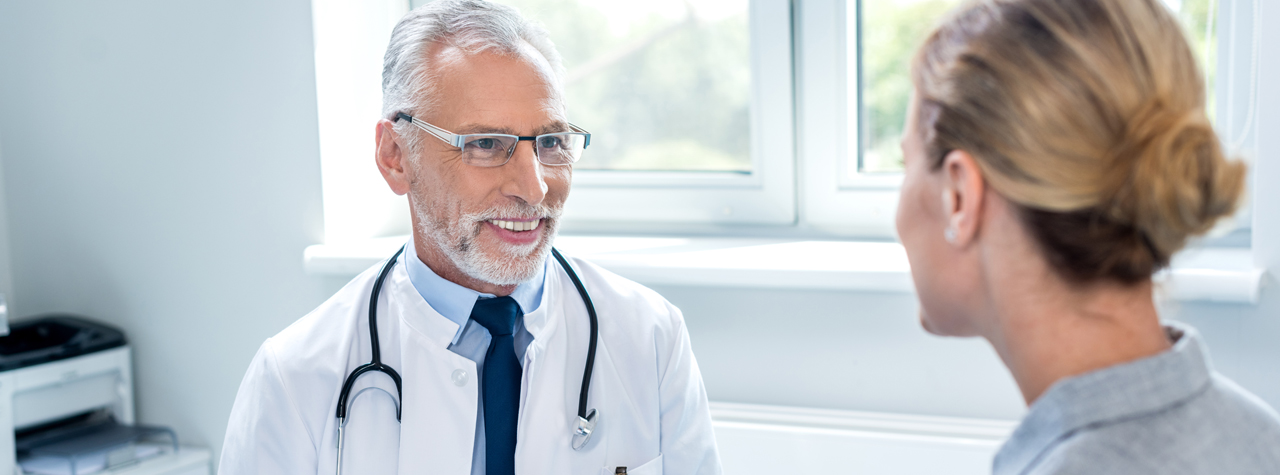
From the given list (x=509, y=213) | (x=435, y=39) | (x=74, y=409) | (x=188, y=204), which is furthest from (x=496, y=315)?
(x=74, y=409)

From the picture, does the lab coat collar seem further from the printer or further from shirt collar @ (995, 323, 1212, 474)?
the printer

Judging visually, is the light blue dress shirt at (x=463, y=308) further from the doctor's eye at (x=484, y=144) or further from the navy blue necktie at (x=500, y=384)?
the doctor's eye at (x=484, y=144)

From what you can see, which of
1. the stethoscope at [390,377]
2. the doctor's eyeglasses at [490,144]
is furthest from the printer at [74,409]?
the doctor's eyeglasses at [490,144]

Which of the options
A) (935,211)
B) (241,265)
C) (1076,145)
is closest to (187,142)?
(241,265)

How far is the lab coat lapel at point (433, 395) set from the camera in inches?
47.6

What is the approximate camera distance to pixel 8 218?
2.40 meters

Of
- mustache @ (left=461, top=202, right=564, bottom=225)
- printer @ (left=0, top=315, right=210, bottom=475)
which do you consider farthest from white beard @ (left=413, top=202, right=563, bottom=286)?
printer @ (left=0, top=315, right=210, bottom=475)

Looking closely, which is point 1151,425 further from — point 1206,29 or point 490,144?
point 1206,29

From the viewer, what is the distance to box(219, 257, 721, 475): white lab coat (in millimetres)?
1226

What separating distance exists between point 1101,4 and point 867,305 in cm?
111

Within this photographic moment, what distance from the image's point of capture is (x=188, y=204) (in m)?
2.22

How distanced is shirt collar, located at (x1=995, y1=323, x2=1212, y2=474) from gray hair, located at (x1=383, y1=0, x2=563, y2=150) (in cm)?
88

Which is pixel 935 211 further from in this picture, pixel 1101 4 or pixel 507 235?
pixel 507 235

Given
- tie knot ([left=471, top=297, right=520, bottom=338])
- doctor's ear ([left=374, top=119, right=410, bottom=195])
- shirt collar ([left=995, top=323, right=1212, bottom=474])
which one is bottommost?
tie knot ([left=471, top=297, right=520, bottom=338])
